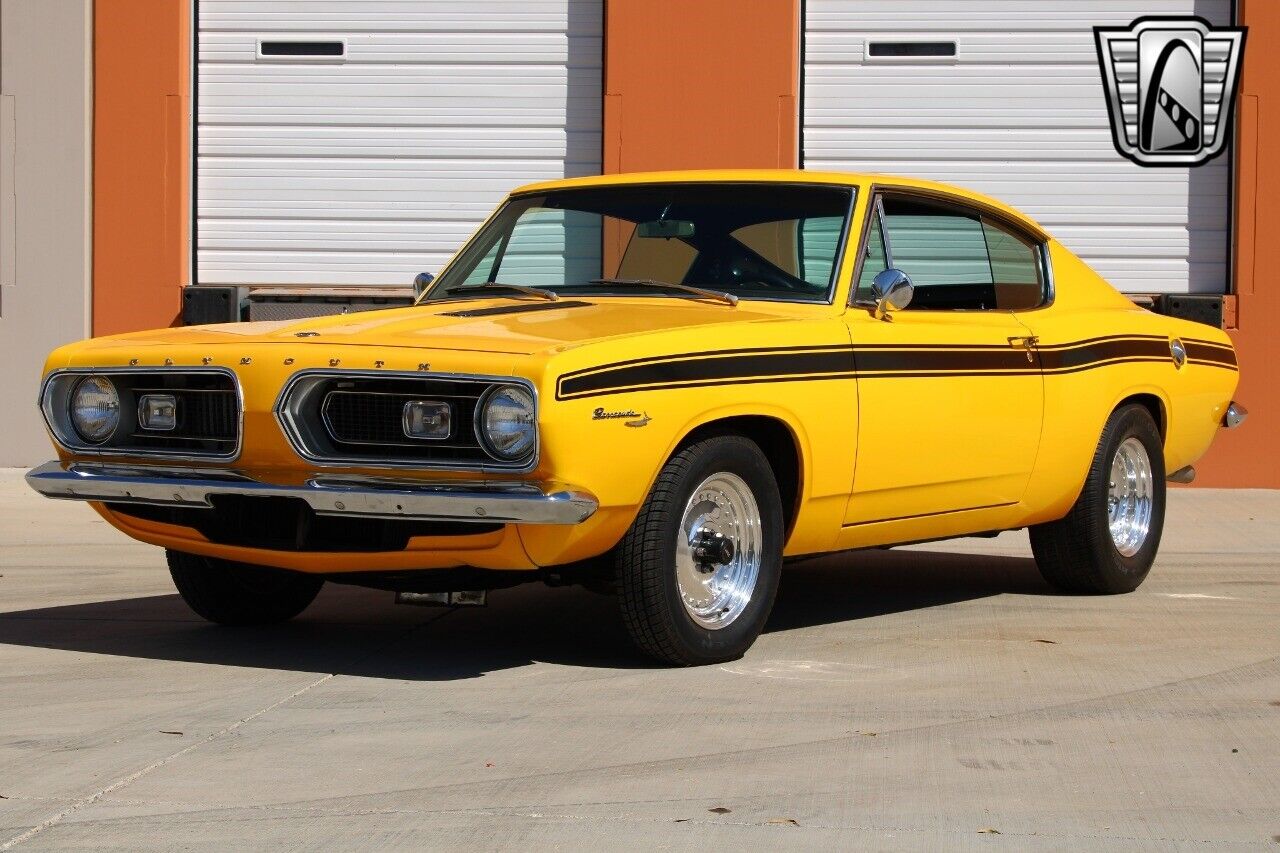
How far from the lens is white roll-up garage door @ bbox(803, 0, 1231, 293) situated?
13328 millimetres

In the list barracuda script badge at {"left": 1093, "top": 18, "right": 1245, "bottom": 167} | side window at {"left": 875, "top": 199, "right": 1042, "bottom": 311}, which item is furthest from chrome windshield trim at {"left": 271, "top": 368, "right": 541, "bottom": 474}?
barracuda script badge at {"left": 1093, "top": 18, "right": 1245, "bottom": 167}

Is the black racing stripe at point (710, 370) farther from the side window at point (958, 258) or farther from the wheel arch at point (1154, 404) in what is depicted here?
the wheel arch at point (1154, 404)

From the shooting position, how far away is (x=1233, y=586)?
8.12 metres

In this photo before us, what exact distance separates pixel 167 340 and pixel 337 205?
8.02 meters

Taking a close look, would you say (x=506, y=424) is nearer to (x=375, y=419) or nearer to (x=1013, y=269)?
(x=375, y=419)

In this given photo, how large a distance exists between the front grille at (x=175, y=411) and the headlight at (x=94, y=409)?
0.06 ft

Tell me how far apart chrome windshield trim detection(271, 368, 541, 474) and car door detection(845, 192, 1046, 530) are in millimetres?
1443

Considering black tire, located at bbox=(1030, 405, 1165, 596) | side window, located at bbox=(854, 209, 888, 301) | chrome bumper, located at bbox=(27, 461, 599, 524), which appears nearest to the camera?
chrome bumper, located at bbox=(27, 461, 599, 524)

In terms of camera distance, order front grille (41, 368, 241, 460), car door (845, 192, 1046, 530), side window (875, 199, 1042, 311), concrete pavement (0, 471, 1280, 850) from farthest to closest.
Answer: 1. side window (875, 199, 1042, 311)
2. car door (845, 192, 1046, 530)
3. front grille (41, 368, 241, 460)
4. concrete pavement (0, 471, 1280, 850)

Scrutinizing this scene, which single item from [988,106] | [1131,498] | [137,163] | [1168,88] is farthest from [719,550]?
[137,163]

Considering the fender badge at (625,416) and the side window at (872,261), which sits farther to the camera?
the side window at (872,261)

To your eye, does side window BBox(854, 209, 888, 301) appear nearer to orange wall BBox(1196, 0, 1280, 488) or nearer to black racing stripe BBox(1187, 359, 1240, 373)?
black racing stripe BBox(1187, 359, 1240, 373)

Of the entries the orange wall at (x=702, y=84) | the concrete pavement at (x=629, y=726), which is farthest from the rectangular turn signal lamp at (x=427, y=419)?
the orange wall at (x=702, y=84)

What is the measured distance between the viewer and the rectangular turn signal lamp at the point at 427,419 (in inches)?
212
